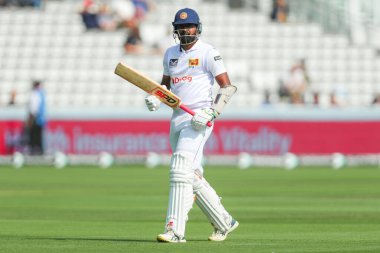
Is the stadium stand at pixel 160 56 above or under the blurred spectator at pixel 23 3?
under

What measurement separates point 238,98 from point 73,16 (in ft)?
18.6

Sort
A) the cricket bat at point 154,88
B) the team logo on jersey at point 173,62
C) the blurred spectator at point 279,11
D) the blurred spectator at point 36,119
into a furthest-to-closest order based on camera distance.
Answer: the blurred spectator at point 279,11 < the blurred spectator at point 36,119 < the team logo on jersey at point 173,62 < the cricket bat at point 154,88

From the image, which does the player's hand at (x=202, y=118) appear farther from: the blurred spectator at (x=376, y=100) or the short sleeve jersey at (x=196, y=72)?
the blurred spectator at (x=376, y=100)

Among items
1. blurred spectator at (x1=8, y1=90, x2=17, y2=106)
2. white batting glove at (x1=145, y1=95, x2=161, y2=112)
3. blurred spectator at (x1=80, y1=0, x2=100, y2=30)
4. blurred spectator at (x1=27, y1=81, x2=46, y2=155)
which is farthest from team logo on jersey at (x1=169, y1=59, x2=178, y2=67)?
blurred spectator at (x1=80, y1=0, x2=100, y2=30)

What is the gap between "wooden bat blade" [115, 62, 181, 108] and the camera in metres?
9.29

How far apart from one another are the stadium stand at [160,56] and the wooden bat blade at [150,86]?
19062mm

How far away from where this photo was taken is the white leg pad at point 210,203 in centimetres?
955

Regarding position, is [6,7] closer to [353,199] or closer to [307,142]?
[307,142]

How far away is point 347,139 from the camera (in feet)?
83.2

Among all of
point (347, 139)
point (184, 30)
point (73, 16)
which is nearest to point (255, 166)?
point (347, 139)

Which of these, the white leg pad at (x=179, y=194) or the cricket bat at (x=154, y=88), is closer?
the white leg pad at (x=179, y=194)

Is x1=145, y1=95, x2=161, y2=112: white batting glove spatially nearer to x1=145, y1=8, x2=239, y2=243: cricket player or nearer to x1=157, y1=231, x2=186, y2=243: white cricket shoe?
x1=145, y1=8, x2=239, y2=243: cricket player

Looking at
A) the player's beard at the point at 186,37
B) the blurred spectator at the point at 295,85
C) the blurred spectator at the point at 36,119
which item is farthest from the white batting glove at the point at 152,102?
the blurred spectator at the point at 295,85

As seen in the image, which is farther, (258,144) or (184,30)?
(258,144)
